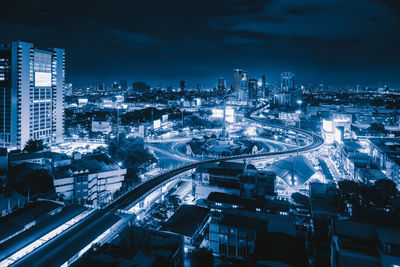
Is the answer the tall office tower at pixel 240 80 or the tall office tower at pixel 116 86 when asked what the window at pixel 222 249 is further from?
the tall office tower at pixel 116 86

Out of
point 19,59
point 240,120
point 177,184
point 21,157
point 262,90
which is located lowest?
point 177,184

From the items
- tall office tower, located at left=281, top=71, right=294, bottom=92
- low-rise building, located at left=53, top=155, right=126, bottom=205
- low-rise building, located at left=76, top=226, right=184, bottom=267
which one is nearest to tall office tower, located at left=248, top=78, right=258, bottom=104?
tall office tower, located at left=281, top=71, right=294, bottom=92

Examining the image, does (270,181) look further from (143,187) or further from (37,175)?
(37,175)

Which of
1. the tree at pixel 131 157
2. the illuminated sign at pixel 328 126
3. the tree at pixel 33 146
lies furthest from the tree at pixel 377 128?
the tree at pixel 33 146

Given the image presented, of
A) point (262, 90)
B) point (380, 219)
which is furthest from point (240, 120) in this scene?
point (262, 90)

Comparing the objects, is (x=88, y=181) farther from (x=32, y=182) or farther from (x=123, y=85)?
(x=123, y=85)

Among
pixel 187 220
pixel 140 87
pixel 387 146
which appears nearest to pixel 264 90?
pixel 140 87
